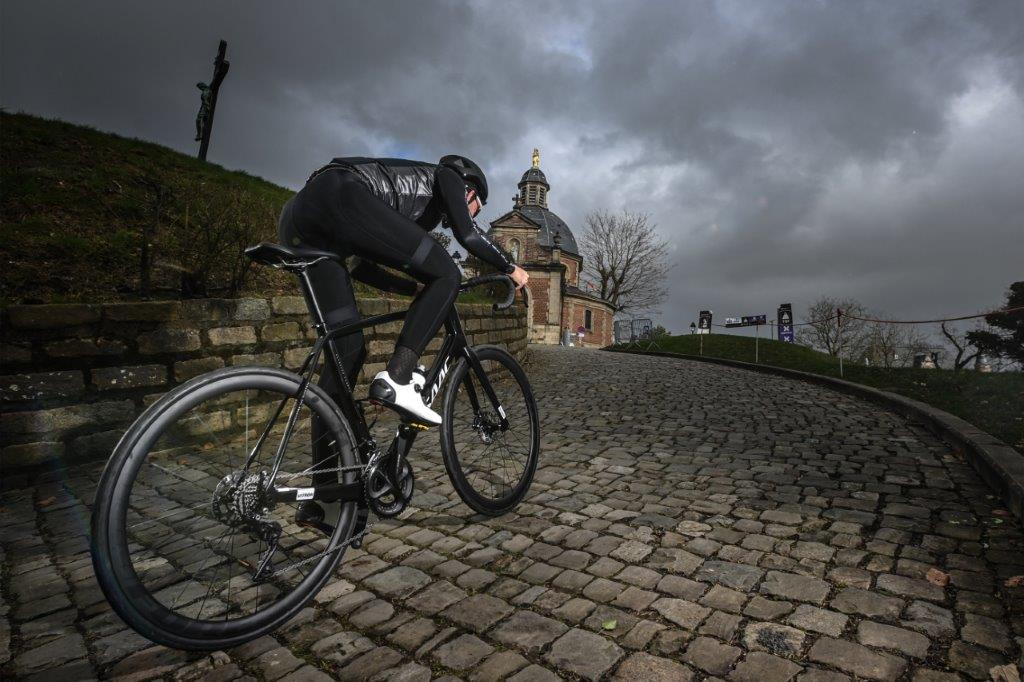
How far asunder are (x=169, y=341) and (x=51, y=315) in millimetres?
786

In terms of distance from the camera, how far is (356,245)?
2.41 m

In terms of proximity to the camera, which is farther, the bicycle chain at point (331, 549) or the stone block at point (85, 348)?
the stone block at point (85, 348)

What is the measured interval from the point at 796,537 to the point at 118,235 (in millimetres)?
7039

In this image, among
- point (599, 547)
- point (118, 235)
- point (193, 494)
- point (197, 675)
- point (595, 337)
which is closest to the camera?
point (197, 675)

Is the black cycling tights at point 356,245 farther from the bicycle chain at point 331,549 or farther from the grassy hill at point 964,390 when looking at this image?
the grassy hill at point 964,390

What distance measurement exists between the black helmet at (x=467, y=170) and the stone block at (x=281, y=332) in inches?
128

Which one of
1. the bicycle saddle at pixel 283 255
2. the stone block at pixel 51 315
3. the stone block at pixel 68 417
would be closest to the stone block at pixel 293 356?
the stone block at pixel 68 417

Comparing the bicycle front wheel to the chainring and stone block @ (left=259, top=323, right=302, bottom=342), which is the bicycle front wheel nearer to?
the chainring

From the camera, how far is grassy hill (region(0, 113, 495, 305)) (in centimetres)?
510

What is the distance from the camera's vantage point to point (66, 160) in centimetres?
743

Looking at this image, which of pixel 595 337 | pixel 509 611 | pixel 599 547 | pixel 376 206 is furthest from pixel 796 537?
pixel 595 337

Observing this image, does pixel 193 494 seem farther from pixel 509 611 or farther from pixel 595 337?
pixel 595 337

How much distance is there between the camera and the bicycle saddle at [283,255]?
204 cm

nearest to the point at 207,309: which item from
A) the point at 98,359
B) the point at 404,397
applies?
the point at 98,359
